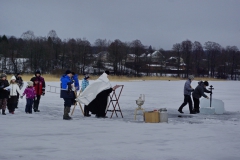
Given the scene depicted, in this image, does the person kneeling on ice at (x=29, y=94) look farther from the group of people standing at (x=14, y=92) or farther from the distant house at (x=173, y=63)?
the distant house at (x=173, y=63)

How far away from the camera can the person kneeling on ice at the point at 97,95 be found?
1418 cm

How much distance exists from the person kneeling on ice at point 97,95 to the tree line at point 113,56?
69.3 meters

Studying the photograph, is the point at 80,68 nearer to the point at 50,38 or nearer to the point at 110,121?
the point at 50,38

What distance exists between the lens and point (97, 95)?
14242mm

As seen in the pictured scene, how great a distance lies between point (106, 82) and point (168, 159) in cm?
698

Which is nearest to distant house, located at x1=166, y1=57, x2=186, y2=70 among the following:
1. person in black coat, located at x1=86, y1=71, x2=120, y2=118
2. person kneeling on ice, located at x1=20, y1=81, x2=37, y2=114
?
person kneeling on ice, located at x1=20, y1=81, x2=37, y2=114

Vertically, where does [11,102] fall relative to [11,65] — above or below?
below

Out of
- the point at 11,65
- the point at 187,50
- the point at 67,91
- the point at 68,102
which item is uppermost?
the point at 187,50

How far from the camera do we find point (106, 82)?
1412 cm

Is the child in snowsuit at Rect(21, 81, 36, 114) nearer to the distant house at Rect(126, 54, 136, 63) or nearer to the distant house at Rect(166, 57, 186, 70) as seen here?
the distant house at Rect(126, 54, 136, 63)

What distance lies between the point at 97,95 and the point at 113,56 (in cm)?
8281

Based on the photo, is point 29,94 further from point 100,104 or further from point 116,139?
point 116,139

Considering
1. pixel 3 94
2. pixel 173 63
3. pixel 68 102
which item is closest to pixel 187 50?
pixel 173 63

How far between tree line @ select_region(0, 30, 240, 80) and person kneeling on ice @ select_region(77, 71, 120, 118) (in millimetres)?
69329
